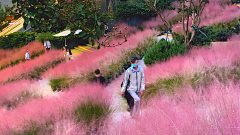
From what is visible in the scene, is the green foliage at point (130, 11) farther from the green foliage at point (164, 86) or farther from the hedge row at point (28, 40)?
the green foliage at point (164, 86)

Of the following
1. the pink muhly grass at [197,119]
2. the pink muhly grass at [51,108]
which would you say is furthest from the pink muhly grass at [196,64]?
the pink muhly grass at [197,119]

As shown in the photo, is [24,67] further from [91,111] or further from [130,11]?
[130,11]

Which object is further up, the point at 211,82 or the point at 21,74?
the point at 211,82

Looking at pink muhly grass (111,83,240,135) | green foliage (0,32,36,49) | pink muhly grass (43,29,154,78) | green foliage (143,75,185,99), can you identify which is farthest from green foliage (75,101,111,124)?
green foliage (0,32,36,49)

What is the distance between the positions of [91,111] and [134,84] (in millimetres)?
1034

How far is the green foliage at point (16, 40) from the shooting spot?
14.6m

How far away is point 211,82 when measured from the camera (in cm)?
470

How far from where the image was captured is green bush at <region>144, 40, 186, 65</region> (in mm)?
7469

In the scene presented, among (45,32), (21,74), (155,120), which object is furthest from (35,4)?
(45,32)

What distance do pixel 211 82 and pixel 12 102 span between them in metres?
5.34

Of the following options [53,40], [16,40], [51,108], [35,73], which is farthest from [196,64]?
[16,40]

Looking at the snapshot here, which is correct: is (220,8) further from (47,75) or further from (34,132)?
(34,132)

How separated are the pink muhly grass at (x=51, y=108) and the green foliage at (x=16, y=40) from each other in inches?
461

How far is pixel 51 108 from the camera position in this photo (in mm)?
4160
